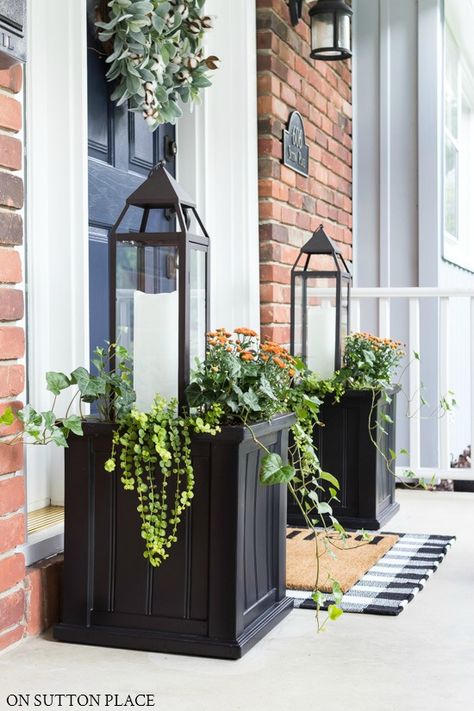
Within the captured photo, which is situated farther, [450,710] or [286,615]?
[286,615]

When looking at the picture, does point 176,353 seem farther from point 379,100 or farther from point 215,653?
point 379,100

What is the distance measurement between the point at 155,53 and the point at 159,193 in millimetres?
920

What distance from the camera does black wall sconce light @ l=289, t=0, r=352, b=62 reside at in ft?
12.6

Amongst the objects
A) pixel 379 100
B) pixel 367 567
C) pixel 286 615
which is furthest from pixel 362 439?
pixel 379 100

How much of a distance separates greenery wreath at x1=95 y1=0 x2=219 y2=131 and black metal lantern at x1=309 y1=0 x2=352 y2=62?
79 cm

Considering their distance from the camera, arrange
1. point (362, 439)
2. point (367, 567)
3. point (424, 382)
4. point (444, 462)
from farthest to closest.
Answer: point (424, 382) < point (444, 462) < point (362, 439) < point (367, 567)

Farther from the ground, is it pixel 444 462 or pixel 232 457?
pixel 232 457

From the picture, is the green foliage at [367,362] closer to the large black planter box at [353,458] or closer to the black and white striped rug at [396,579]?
the large black planter box at [353,458]

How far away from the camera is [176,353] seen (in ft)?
7.31

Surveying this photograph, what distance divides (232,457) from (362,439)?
4.54 feet

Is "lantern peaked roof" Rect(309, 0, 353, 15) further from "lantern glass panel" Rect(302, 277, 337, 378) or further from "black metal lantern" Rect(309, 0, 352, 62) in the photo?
"lantern glass panel" Rect(302, 277, 337, 378)

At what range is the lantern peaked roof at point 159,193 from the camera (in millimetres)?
2241

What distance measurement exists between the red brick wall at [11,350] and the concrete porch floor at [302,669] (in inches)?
4.9

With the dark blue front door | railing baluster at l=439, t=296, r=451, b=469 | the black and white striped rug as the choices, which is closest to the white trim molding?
the dark blue front door
